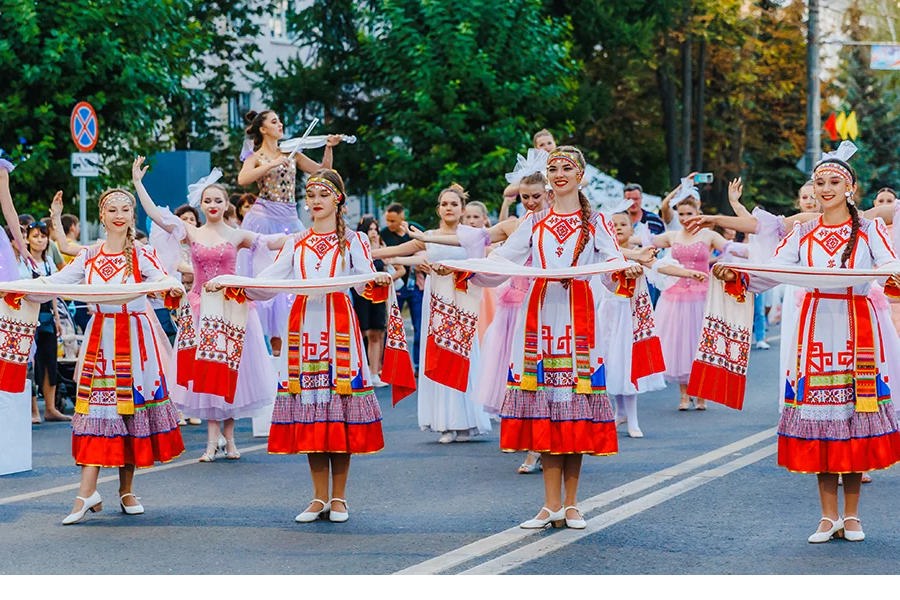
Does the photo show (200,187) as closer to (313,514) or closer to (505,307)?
(505,307)

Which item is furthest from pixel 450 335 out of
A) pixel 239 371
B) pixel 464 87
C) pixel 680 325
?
pixel 464 87

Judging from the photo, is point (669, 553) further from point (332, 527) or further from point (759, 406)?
point (759, 406)

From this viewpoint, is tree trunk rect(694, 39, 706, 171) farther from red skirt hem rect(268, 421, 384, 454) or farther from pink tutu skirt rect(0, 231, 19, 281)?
red skirt hem rect(268, 421, 384, 454)

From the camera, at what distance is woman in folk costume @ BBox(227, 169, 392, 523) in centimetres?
938

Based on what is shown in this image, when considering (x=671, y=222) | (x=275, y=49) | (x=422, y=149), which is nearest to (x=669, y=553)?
(x=671, y=222)

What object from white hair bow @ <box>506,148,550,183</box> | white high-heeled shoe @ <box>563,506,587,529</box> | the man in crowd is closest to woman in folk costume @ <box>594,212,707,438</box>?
white hair bow @ <box>506,148,550,183</box>

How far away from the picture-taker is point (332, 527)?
9.18m

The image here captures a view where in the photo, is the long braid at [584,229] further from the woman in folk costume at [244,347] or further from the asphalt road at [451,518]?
the woman in folk costume at [244,347]

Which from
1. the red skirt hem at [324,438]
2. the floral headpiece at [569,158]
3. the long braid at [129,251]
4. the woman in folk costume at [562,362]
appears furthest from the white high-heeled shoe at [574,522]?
the long braid at [129,251]

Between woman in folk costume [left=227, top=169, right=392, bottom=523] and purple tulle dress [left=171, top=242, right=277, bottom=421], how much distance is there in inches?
123

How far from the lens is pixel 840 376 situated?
8.54 m

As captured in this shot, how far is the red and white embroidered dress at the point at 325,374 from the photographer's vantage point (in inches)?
369

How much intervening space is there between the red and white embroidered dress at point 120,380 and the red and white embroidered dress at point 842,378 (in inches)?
140

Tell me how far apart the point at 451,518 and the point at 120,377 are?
2028mm
